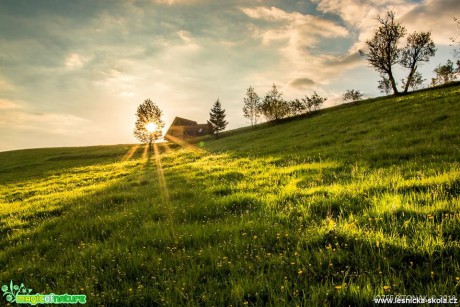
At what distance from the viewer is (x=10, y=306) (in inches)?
165

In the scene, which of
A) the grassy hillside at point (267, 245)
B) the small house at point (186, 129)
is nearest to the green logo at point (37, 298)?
the grassy hillside at point (267, 245)

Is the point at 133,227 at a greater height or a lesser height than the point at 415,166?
lesser

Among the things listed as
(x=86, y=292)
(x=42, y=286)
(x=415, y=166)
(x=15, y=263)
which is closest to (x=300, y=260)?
(x=86, y=292)

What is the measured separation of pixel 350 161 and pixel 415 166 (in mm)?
2886

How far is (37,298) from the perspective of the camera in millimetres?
4297

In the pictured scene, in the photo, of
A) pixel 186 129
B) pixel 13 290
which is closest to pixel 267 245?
pixel 13 290

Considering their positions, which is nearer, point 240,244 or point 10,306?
point 10,306

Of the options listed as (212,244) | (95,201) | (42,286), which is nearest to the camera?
(42,286)

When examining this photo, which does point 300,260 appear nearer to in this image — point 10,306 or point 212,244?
point 212,244

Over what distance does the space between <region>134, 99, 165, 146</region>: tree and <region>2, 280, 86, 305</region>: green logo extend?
7573 cm

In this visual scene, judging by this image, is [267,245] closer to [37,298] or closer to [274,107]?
[37,298]

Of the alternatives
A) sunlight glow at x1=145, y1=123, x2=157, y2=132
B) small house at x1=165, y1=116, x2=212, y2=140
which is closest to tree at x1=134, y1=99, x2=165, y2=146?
sunlight glow at x1=145, y1=123, x2=157, y2=132

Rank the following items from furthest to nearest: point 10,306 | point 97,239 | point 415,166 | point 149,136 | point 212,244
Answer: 1. point 149,136
2. point 415,166
3. point 97,239
4. point 212,244
5. point 10,306

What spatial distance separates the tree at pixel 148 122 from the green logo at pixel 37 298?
75.7 metres
